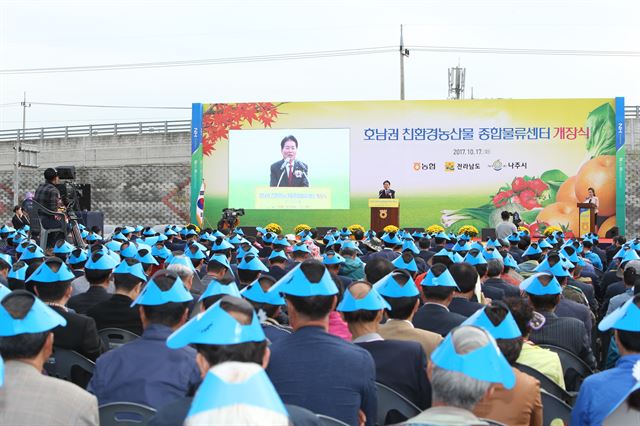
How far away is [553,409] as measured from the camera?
3451 mm

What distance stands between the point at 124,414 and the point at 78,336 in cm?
137

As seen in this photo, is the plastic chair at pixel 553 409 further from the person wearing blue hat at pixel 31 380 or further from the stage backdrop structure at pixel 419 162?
the stage backdrop structure at pixel 419 162

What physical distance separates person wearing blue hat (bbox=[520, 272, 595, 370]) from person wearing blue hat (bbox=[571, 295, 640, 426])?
154 cm

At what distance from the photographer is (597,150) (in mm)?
20859

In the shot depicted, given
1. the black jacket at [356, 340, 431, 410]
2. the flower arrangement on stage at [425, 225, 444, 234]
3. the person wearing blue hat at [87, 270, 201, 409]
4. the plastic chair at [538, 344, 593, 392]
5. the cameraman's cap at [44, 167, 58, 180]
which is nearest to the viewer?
the person wearing blue hat at [87, 270, 201, 409]

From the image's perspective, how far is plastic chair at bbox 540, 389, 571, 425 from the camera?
11.3 ft

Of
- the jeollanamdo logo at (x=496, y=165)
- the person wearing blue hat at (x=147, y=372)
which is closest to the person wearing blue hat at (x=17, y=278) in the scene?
the person wearing blue hat at (x=147, y=372)

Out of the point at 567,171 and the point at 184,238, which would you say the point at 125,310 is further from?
the point at 567,171

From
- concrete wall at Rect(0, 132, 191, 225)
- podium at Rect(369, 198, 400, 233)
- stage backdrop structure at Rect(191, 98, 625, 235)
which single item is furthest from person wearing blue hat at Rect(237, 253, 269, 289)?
concrete wall at Rect(0, 132, 191, 225)

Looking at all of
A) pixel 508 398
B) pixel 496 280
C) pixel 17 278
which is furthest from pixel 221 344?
pixel 496 280

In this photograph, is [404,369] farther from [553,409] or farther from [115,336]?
[115,336]

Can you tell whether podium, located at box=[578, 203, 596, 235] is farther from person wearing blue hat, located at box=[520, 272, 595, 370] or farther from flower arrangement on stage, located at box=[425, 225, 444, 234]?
person wearing blue hat, located at box=[520, 272, 595, 370]

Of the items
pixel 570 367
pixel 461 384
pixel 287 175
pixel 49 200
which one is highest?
pixel 287 175

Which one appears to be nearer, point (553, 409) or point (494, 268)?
point (553, 409)
